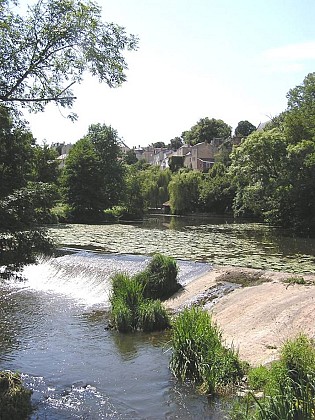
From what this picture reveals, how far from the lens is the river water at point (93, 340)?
7.92 m

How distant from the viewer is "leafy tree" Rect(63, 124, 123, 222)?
153ft

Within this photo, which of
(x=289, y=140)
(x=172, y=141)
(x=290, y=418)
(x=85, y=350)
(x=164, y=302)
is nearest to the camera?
(x=290, y=418)

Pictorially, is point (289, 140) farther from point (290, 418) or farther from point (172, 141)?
point (172, 141)

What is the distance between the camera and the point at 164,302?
14562mm

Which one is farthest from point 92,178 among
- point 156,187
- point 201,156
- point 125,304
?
point 201,156

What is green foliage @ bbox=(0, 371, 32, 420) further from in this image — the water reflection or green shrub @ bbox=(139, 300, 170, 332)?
the water reflection

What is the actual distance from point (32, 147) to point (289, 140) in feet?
106

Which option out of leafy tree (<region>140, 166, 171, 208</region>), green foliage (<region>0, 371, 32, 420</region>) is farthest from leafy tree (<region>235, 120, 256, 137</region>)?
green foliage (<region>0, 371, 32, 420</region>)

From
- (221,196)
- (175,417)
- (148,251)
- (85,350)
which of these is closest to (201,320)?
(175,417)

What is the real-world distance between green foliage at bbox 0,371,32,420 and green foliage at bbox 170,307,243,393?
292 centimetres

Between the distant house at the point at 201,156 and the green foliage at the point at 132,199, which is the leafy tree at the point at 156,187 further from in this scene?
the distant house at the point at 201,156

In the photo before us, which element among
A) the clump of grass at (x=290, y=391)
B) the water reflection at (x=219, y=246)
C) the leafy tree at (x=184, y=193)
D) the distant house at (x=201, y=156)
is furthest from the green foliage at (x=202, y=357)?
the distant house at (x=201, y=156)

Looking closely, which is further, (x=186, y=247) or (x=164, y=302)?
(x=186, y=247)

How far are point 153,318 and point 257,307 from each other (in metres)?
2.69
